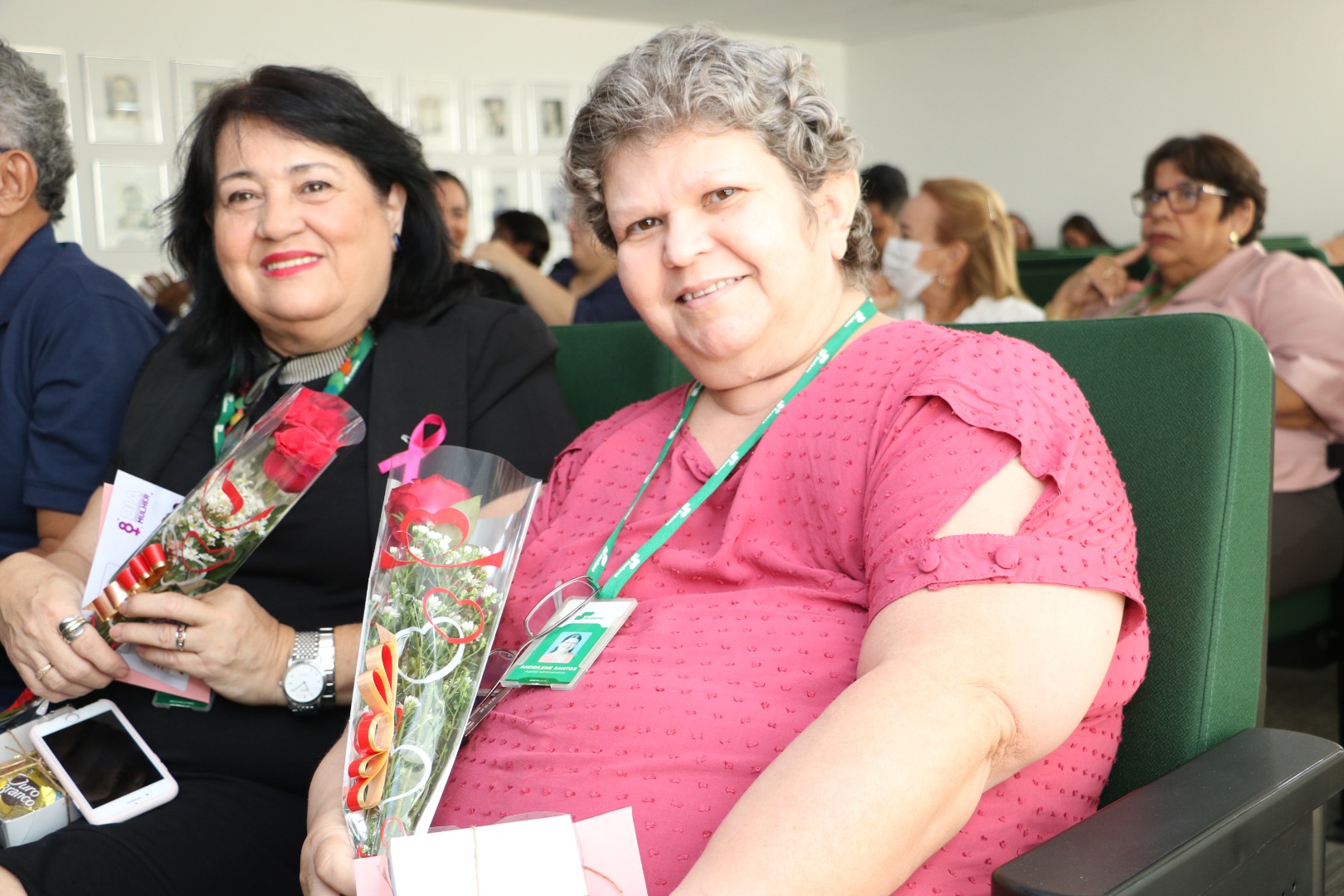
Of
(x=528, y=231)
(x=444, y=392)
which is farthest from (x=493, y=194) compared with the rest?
(x=444, y=392)

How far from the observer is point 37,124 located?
6.76ft

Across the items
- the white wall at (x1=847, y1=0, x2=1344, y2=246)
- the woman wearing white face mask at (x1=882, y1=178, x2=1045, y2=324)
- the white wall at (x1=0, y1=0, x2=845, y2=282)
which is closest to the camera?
the woman wearing white face mask at (x1=882, y1=178, x2=1045, y2=324)

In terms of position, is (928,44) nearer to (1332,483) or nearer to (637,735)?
(1332,483)

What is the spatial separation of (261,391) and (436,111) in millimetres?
8700

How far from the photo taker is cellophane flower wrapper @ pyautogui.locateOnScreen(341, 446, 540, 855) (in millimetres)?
1070

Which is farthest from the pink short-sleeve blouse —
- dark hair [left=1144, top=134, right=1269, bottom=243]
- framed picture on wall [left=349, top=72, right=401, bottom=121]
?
framed picture on wall [left=349, top=72, right=401, bottom=121]

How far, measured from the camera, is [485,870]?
897mm

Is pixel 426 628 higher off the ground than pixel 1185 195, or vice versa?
pixel 1185 195

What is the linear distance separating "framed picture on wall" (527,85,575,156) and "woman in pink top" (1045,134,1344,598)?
23.7 ft

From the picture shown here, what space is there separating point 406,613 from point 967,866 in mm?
565

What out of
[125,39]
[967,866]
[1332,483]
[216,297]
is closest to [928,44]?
[125,39]

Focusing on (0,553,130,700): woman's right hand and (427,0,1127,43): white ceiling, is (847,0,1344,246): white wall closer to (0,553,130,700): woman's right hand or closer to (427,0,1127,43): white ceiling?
(427,0,1127,43): white ceiling

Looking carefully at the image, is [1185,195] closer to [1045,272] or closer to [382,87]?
[1045,272]

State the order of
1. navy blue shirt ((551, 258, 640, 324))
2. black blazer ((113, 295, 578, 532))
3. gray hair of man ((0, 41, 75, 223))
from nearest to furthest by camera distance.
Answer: black blazer ((113, 295, 578, 532)) → gray hair of man ((0, 41, 75, 223)) → navy blue shirt ((551, 258, 640, 324))
